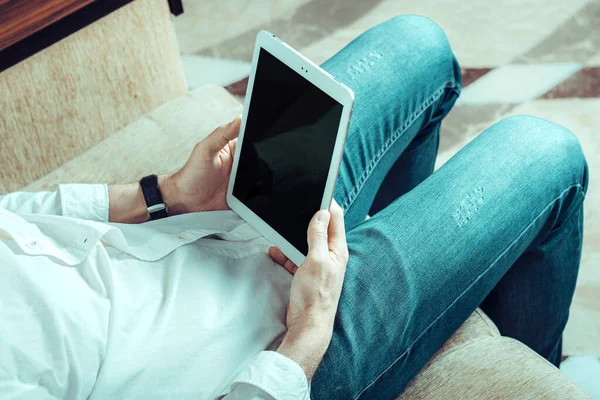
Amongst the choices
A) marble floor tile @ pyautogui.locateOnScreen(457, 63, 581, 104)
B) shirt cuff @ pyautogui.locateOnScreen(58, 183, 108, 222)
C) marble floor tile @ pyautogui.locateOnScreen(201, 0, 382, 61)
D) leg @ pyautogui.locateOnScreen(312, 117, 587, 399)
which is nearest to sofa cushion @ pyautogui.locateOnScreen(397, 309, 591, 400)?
leg @ pyautogui.locateOnScreen(312, 117, 587, 399)

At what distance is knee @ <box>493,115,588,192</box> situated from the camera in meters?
0.82

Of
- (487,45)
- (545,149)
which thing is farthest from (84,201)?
(487,45)

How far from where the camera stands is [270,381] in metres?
0.64

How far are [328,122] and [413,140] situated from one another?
0.36 meters

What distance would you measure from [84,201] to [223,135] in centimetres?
21

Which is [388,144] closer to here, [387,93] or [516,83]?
[387,93]

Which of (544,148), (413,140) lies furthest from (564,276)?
(413,140)

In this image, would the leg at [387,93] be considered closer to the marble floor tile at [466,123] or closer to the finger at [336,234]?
the finger at [336,234]

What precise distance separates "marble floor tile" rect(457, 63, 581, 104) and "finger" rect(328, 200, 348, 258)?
0.88 m

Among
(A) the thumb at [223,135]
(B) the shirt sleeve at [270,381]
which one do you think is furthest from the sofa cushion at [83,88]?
(B) the shirt sleeve at [270,381]

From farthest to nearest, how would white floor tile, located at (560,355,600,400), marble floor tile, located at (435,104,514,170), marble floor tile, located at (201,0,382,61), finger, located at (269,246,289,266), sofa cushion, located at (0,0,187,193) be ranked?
marble floor tile, located at (201,0,382,61) → marble floor tile, located at (435,104,514,170) → white floor tile, located at (560,355,600,400) → sofa cushion, located at (0,0,187,193) → finger, located at (269,246,289,266)

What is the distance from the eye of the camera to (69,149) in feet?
3.36

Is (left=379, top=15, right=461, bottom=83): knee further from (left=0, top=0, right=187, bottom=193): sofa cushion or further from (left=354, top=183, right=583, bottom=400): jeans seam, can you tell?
(left=0, top=0, right=187, bottom=193): sofa cushion

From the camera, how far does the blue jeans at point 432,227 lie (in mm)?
744
